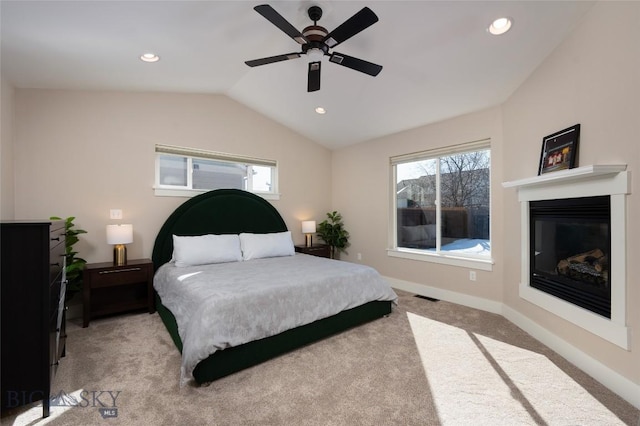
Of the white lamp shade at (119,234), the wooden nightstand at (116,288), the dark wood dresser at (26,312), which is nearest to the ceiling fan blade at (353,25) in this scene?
the dark wood dresser at (26,312)

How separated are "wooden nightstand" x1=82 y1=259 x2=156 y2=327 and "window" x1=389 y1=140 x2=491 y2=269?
3.37 meters

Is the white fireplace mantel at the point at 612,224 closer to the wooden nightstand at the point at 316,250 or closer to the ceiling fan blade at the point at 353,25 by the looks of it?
the ceiling fan blade at the point at 353,25

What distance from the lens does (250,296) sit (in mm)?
2238

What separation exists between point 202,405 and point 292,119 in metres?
3.89

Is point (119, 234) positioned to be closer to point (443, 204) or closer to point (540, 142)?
point (443, 204)

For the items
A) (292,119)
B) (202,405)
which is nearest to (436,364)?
(202,405)

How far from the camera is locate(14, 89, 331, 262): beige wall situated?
3059 millimetres

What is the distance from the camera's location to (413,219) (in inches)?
176

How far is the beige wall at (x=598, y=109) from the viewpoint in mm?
1821

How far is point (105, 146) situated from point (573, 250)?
4860 mm

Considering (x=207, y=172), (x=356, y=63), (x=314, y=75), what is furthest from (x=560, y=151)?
(x=207, y=172)

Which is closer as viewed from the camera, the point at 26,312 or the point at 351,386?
the point at 26,312

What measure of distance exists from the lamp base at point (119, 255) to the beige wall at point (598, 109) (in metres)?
4.31

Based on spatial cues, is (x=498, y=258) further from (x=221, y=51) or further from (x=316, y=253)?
(x=221, y=51)
